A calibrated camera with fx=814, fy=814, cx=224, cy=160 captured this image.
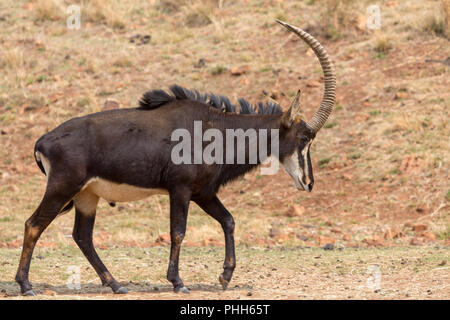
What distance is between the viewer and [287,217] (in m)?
15.6

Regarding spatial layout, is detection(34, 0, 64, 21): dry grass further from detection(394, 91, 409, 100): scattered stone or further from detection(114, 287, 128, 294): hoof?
detection(114, 287, 128, 294): hoof

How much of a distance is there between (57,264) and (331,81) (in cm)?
407

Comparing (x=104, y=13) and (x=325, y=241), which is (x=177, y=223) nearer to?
Answer: (x=325, y=241)

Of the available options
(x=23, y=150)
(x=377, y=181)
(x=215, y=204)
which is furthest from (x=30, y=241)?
(x=23, y=150)

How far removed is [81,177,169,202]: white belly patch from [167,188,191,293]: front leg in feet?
0.76

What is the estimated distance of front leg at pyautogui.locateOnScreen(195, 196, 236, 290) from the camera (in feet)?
28.7

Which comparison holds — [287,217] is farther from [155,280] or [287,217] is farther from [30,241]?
[30,241]

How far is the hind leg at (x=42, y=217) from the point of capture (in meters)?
8.18

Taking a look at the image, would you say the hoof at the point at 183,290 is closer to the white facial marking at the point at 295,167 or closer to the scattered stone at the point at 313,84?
the white facial marking at the point at 295,167

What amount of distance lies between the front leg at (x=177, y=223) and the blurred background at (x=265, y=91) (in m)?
4.31

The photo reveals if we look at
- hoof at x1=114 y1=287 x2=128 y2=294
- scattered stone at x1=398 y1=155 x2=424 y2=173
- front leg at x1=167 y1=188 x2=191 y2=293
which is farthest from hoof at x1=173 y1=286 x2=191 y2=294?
scattered stone at x1=398 y1=155 x2=424 y2=173

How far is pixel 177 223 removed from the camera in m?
8.52

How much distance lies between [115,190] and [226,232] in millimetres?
1328

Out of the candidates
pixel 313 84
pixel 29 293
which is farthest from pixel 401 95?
pixel 29 293
